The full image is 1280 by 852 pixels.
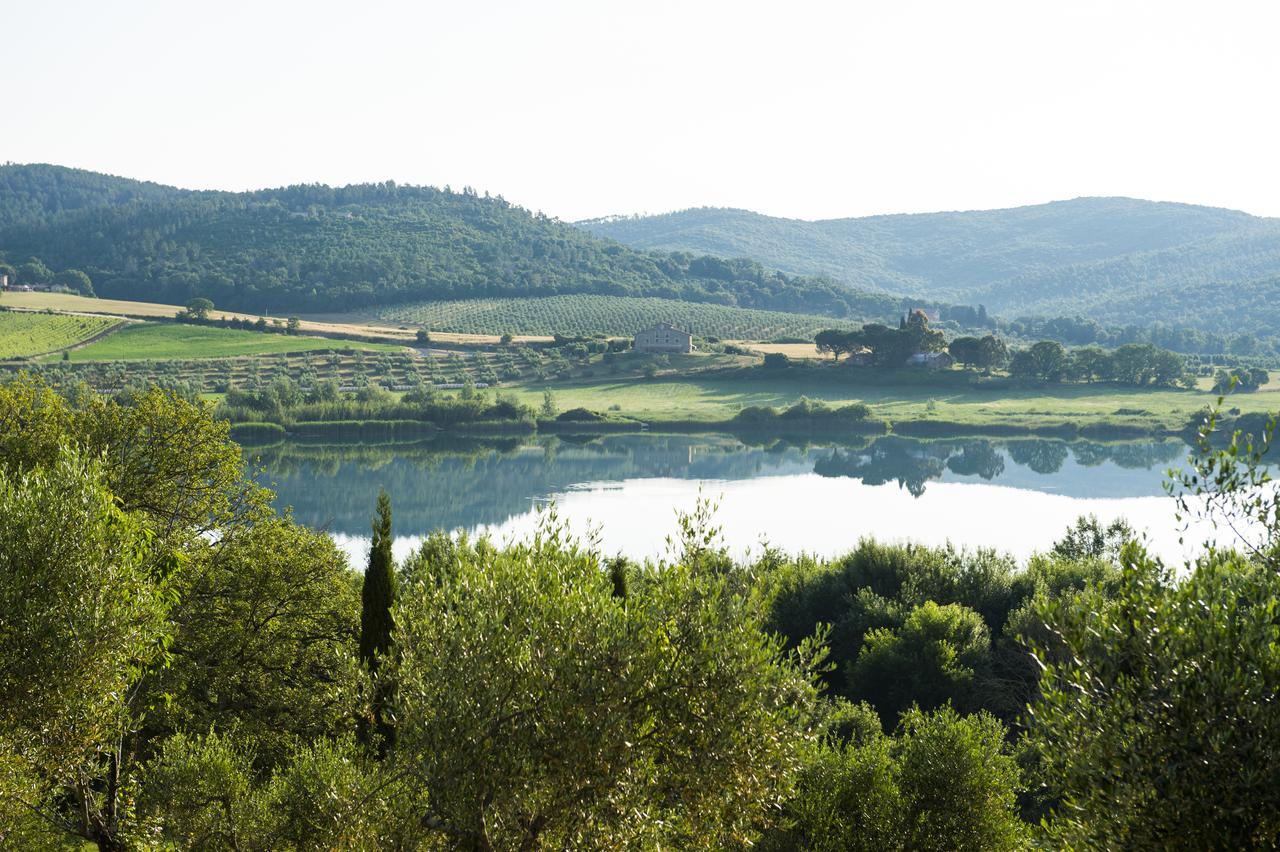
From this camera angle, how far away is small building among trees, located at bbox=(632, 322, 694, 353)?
123 metres

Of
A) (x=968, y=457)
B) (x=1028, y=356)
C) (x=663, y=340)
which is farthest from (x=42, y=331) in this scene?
(x=1028, y=356)

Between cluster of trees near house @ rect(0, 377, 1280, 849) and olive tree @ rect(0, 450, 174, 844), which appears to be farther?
olive tree @ rect(0, 450, 174, 844)

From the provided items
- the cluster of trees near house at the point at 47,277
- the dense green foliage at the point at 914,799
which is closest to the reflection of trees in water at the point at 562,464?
the dense green foliage at the point at 914,799

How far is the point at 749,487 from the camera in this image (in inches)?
2886

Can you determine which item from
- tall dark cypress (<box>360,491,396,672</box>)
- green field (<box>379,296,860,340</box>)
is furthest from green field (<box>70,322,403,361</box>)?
tall dark cypress (<box>360,491,396,672</box>)

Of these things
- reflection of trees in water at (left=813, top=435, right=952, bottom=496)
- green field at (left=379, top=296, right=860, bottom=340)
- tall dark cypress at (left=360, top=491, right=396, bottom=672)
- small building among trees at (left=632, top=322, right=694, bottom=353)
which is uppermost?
green field at (left=379, top=296, right=860, bottom=340)

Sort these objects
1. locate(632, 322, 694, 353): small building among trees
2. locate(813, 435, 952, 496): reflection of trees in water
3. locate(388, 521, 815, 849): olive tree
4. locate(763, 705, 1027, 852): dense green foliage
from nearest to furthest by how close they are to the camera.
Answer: locate(388, 521, 815, 849): olive tree
locate(763, 705, 1027, 852): dense green foliage
locate(813, 435, 952, 496): reflection of trees in water
locate(632, 322, 694, 353): small building among trees

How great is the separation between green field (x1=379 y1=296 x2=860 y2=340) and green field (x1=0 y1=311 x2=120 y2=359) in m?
41.6

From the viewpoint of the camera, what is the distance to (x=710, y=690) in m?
11.9

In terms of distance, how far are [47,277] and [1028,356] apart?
5565 inches

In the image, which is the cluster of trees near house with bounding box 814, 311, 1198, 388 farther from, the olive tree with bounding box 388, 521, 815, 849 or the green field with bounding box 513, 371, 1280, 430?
the olive tree with bounding box 388, 521, 815, 849

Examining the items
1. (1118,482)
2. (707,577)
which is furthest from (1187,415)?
(707,577)

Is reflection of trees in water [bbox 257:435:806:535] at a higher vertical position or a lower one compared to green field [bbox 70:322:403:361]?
lower

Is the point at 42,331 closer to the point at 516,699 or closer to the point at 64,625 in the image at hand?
the point at 64,625
